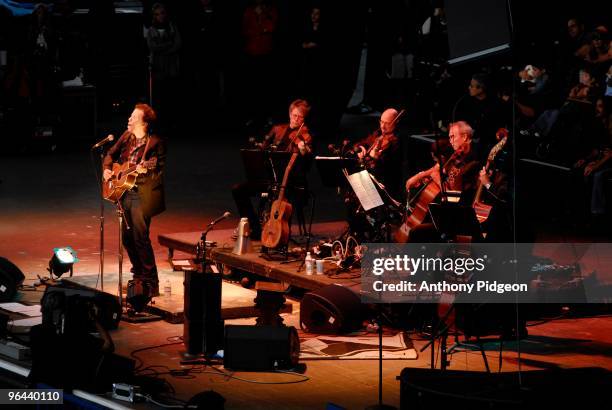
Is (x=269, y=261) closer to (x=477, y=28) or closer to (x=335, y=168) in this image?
(x=335, y=168)

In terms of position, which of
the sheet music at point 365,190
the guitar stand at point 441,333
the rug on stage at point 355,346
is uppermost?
the sheet music at point 365,190

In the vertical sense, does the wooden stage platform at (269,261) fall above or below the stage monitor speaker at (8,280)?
above

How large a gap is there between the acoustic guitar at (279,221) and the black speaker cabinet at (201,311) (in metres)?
2.08

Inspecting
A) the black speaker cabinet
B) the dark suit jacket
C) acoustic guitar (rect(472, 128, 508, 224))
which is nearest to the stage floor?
the black speaker cabinet

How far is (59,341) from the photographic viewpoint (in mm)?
8625

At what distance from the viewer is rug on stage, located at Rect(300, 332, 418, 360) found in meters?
9.92

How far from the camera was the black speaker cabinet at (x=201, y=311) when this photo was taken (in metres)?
9.85

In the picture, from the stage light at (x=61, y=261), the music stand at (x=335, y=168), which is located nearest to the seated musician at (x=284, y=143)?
the music stand at (x=335, y=168)

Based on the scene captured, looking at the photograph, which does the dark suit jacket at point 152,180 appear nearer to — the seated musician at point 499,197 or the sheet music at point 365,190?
the sheet music at point 365,190

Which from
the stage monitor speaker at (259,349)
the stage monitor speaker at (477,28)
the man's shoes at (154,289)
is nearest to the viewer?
the stage monitor speaker at (477,28)

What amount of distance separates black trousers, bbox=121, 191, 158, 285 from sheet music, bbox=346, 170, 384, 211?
5.79ft

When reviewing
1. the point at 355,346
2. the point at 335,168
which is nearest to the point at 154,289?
the point at 335,168

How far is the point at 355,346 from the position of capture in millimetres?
10203

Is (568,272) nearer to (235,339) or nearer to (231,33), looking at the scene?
(235,339)
